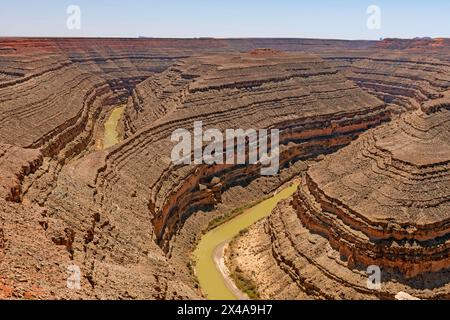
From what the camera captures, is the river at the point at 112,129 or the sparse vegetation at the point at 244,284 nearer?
the sparse vegetation at the point at 244,284

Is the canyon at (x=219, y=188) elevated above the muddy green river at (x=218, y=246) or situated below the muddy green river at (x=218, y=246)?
above

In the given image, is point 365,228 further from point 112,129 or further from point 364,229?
point 112,129

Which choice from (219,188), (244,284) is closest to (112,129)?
(219,188)

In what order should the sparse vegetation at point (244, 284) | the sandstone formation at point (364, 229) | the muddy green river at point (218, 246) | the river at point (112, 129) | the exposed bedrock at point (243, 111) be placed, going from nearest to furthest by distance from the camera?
the sandstone formation at point (364, 229) → the sparse vegetation at point (244, 284) → the muddy green river at point (218, 246) → the exposed bedrock at point (243, 111) → the river at point (112, 129)

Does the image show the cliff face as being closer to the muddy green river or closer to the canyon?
the canyon

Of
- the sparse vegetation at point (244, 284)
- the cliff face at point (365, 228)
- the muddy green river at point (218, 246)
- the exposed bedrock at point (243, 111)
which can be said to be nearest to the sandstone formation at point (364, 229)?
the cliff face at point (365, 228)

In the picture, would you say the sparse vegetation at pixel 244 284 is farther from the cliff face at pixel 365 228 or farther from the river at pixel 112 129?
the river at pixel 112 129

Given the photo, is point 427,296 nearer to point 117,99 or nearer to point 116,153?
point 116,153
